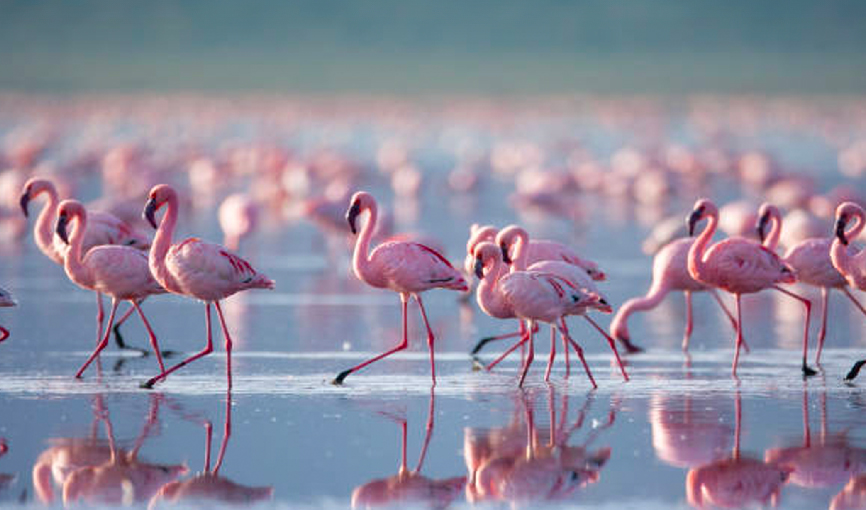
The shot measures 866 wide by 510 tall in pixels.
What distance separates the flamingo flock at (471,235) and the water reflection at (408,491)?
7.45 feet

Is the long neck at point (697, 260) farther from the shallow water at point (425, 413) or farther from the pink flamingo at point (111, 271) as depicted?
the pink flamingo at point (111, 271)

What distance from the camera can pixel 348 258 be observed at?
1773 centimetres

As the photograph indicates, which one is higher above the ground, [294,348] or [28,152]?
[28,152]

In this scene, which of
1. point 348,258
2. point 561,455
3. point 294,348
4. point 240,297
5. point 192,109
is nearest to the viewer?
point 561,455

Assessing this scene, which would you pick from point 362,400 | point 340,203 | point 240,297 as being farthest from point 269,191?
point 362,400

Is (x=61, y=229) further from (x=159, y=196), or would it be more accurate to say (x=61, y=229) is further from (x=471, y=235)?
(x=471, y=235)

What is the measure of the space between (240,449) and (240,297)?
6533 mm

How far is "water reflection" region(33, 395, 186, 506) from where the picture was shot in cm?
673

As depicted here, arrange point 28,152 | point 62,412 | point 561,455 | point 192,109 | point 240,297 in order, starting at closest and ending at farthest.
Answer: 1. point 561,455
2. point 62,412
3. point 240,297
4. point 28,152
5. point 192,109

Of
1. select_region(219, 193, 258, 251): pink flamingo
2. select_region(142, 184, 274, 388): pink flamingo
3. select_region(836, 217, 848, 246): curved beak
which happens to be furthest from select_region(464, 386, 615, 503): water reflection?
select_region(219, 193, 258, 251): pink flamingo

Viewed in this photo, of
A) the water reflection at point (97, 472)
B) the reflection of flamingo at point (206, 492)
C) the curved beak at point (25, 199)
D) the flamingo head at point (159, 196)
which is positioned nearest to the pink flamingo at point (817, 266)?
the flamingo head at point (159, 196)

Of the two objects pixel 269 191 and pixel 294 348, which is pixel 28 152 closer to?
pixel 269 191

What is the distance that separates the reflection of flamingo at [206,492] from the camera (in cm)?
665

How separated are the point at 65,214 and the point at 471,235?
3.37m
